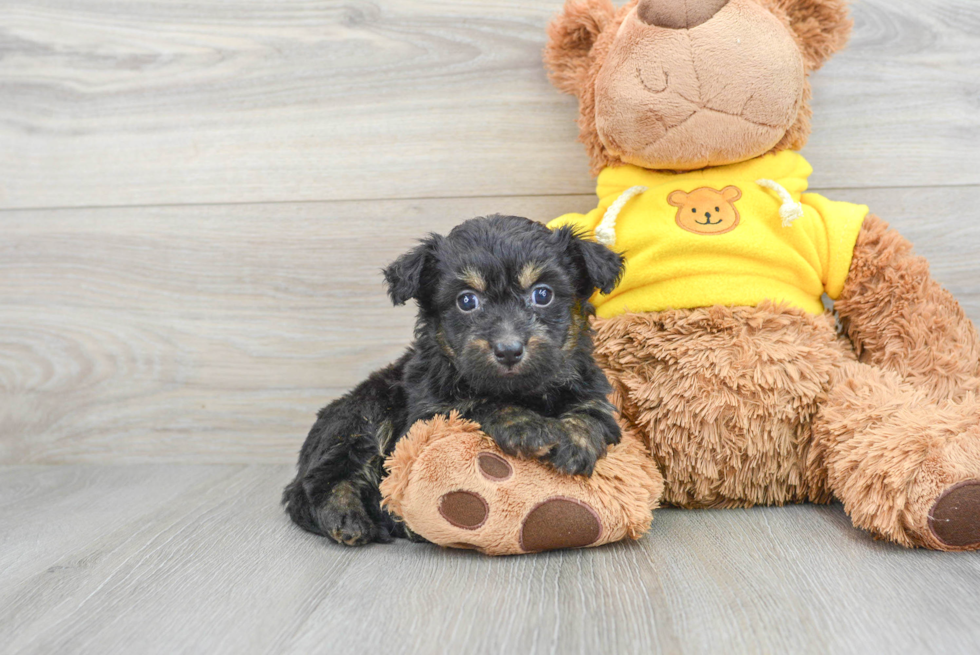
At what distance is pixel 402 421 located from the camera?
1972mm

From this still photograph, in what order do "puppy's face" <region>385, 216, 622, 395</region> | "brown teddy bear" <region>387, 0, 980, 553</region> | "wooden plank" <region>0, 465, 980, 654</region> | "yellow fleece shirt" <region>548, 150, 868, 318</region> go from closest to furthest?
"wooden plank" <region>0, 465, 980, 654</region>, "puppy's face" <region>385, 216, 622, 395</region>, "brown teddy bear" <region>387, 0, 980, 553</region>, "yellow fleece shirt" <region>548, 150, 868, 318</region>

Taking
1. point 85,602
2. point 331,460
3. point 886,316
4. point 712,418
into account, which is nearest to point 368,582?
point 331,460

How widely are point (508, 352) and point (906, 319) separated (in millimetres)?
1134

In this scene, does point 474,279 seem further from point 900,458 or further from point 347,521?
point 900,458

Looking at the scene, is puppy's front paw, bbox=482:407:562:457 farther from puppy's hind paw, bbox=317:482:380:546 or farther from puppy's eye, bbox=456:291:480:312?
puppy's hind paw, bbox=317:482:380:546

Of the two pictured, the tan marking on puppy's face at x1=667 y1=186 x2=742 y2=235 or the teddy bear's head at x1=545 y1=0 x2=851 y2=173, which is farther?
the tan marking on puppy's face at x1=667 y1=186 x2=742 y2=235

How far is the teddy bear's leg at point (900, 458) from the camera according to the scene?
1.53 metres

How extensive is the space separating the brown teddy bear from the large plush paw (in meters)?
0.02

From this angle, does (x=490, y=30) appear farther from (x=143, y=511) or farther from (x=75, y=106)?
(x=143, y=511)

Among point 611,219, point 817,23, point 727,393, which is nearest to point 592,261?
point 611,219

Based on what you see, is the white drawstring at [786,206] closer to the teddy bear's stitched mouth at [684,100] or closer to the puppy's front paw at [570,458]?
the teddy bear's stitched mouth at [684,100]

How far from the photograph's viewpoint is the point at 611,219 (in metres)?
1.98

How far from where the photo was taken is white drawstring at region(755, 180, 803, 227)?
6.23ft

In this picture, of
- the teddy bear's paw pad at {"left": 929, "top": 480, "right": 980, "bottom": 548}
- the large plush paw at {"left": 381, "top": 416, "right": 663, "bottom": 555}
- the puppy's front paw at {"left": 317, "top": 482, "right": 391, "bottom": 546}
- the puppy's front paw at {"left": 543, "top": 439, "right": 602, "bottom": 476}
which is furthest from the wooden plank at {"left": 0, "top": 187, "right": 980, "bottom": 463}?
the teddy bear's paw pad at {"left": 929, "top": 480, "right": 980, "bottom": 548}
